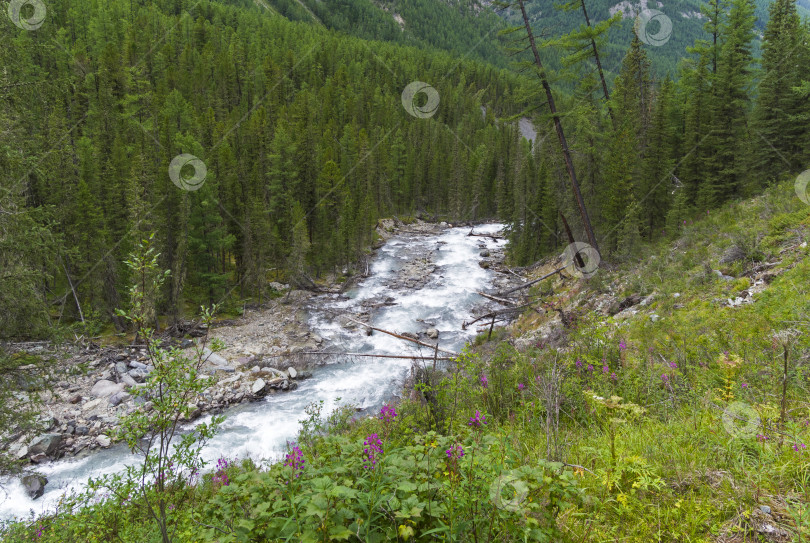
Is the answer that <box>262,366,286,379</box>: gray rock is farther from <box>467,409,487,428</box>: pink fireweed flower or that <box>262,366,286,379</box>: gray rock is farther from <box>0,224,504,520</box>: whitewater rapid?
<box>467,409,487,428</box>: pink fireweed flower

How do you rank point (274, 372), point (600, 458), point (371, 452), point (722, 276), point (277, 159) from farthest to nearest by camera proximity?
point (277, 159) → point (274, 372) → point (722, 276) → point (600, 458) → point (371, 452)

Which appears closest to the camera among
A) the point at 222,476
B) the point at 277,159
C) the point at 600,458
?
the point at 600,458

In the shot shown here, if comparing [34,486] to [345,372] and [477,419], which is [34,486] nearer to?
[345,372]

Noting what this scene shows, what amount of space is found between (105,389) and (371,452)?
59.8 ft

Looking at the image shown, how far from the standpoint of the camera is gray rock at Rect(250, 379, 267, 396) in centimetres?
1612

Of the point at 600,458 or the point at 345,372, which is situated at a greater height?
the point at 600,458

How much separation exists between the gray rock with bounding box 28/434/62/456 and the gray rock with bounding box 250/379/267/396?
616cm

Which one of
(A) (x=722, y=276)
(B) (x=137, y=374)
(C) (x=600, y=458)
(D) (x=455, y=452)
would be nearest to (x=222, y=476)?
(D) (x=455, y=452)

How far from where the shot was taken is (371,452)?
131 inches

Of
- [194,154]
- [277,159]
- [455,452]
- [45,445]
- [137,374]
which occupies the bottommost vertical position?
[137,374]

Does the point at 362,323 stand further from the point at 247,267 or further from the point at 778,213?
the point at 778,213

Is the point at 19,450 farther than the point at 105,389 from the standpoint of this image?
No

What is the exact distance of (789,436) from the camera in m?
3.31

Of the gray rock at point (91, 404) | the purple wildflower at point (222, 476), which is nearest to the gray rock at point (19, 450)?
the gray rock at point (91, 404)
